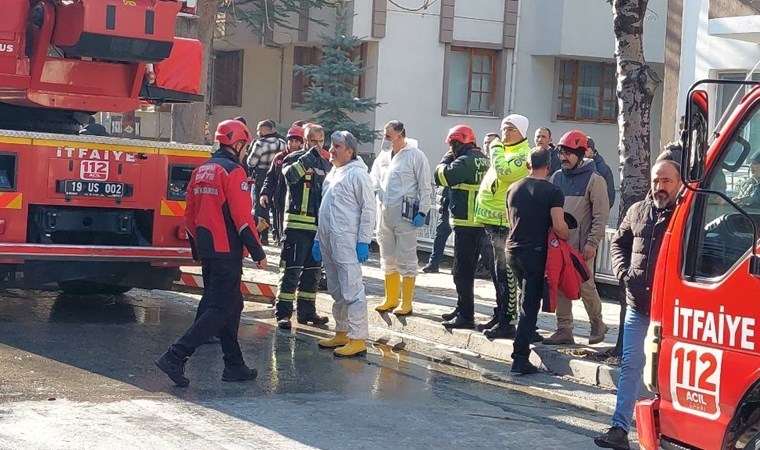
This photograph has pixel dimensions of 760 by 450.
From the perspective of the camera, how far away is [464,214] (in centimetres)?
1139

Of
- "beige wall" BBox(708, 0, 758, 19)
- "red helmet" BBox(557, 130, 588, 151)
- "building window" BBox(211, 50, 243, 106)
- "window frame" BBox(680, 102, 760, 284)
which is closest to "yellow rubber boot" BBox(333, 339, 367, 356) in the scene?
"red helmet" BBox(557, 130, 588, 151)

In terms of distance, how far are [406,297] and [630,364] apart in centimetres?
488

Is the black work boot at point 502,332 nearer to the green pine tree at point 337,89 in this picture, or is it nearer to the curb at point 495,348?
the curb at point 495,348

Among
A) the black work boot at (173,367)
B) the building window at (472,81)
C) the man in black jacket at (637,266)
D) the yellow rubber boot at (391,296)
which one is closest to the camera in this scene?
the man in black jacket at (637,266)

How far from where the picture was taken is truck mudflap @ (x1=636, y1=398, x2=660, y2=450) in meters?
6.07

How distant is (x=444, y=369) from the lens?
33.1 ft

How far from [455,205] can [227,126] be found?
9.97 ft

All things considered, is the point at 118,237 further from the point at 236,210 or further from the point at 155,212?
the point at 236,210

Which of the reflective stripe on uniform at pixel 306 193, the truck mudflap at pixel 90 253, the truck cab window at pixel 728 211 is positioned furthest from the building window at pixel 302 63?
the truck cab window at pixel 728 211

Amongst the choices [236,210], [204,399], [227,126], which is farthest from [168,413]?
[227,126]

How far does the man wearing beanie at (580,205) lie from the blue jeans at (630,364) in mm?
2964

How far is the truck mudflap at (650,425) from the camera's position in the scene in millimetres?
6074

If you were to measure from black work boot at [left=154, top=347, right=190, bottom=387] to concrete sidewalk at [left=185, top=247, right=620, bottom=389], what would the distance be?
3036mm

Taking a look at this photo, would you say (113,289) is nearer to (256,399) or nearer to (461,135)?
(461,135)
